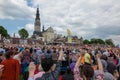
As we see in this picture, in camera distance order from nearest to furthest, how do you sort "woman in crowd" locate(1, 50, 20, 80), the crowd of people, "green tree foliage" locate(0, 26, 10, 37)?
the crowd of people < "woman in crowd" locate(1, 50, 20, 80) < "green tree foliage" locate(0, 26, 10, 37)

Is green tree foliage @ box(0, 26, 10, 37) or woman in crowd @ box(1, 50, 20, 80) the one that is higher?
green tree foliage @ box(0, 26, 10, 37)

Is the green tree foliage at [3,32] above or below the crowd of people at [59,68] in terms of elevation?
above

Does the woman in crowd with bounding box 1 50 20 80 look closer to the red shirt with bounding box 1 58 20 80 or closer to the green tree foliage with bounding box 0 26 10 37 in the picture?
the red shirt with bounding box 1 58 20 80

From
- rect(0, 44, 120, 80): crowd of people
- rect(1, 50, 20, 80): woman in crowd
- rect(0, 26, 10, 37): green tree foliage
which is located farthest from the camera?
rect(0, 26, 10, 37): green tree foliage

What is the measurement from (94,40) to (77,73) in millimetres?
182390

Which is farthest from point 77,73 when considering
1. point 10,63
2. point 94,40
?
point 94,40

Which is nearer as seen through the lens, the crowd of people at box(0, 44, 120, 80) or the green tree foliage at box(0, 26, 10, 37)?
the crowd of people at box(0, 44, 120, 80)

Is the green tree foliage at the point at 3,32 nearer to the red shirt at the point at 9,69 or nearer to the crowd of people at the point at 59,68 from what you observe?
the crowd of people at the point at 59,68

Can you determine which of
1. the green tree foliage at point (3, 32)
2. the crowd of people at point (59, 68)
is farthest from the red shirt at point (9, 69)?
the green tree foliage at point (3, 32)

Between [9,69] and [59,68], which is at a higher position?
[59,68]

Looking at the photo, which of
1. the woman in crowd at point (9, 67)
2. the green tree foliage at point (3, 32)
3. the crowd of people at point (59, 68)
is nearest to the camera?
the crowd of people at point (59, 68)

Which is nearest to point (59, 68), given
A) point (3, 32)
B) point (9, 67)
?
point (9, 67)

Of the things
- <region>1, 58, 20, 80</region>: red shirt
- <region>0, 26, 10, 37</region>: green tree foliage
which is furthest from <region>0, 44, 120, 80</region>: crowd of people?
<region>0, 26, 10, 37</region>: green tree foliage

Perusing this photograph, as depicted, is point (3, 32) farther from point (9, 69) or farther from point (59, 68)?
point (59, 68)
